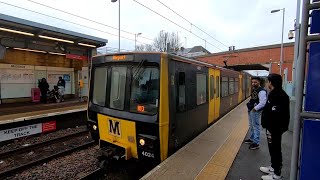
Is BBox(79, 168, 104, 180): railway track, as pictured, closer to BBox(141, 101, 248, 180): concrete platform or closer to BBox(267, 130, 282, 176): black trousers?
BBox(141, 101, 248, 180): concrete platform

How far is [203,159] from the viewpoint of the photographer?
202 inches

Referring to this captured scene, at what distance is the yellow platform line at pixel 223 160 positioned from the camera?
14.3 ft

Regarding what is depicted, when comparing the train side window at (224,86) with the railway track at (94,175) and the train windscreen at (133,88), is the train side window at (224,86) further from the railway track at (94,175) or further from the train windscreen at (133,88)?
the railway track at (94,175)

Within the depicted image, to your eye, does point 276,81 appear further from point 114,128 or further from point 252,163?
point 114,128

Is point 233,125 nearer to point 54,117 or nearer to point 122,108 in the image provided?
point 122,108

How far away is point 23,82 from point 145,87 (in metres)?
12.9

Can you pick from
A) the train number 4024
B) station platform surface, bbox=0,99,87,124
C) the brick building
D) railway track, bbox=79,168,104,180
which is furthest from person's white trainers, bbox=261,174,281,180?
the brick building

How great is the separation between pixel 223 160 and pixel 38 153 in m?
5.46

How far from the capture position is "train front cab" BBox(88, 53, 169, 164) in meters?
4.78

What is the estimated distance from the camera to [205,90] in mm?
7812

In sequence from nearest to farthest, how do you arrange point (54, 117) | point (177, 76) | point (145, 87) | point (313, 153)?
point (313, 153)
point (145, 87)
point (177, 76)
point (54, 117)

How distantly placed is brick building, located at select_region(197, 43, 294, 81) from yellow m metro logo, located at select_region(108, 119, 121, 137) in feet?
98.5

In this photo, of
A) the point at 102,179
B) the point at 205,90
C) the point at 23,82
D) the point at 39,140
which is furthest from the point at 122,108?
the point at 23,82

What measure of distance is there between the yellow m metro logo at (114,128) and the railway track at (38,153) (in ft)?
8.18
